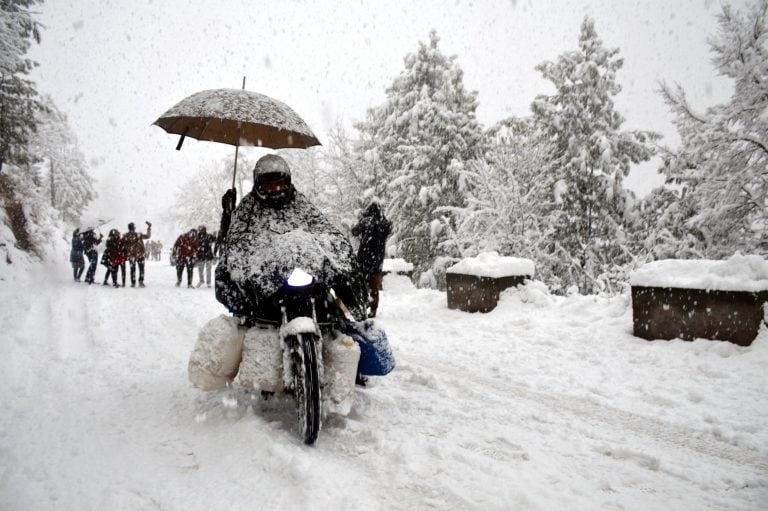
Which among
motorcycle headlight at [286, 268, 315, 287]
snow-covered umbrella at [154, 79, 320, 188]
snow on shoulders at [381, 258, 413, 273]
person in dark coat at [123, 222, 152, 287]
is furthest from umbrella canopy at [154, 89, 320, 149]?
person in dark coat at [123, 222, 152, 287]

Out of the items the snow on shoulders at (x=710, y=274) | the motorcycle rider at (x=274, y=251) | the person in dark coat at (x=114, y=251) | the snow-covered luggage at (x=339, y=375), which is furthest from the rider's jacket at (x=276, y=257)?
the person in dark coat at (x=114, y=251)

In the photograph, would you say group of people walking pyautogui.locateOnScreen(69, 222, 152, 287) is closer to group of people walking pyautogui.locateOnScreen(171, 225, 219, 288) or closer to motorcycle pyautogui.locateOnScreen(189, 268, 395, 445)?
group of people walking pyautogui.locateOnScreen(171, 225, 219, 288)

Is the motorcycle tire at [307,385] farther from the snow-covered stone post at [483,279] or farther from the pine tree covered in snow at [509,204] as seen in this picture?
the pine tree covered in snow at [509,204]

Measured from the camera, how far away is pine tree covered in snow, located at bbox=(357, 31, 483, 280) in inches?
798

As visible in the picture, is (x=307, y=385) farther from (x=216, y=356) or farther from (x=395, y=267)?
(x=395, y=267)

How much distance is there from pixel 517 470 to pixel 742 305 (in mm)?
4870

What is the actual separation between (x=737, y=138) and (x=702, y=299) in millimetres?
11566

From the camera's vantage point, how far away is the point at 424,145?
66.7 ft

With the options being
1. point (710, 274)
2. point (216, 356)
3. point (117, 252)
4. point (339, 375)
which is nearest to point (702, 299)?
point (710, 274)

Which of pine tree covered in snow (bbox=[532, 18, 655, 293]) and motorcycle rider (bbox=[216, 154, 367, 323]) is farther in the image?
pine tree covered in snow (bbox=[532, 18, 655, 293])

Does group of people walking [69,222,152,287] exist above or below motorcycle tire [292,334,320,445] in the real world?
above

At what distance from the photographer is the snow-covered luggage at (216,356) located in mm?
3318

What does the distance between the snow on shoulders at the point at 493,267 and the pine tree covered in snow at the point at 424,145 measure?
971 cm

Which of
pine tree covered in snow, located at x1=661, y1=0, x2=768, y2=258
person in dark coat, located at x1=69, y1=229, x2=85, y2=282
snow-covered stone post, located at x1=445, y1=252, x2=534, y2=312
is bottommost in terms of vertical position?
snow-covered stone post, located at x1=445, y1=252, x2=534, y2=312
